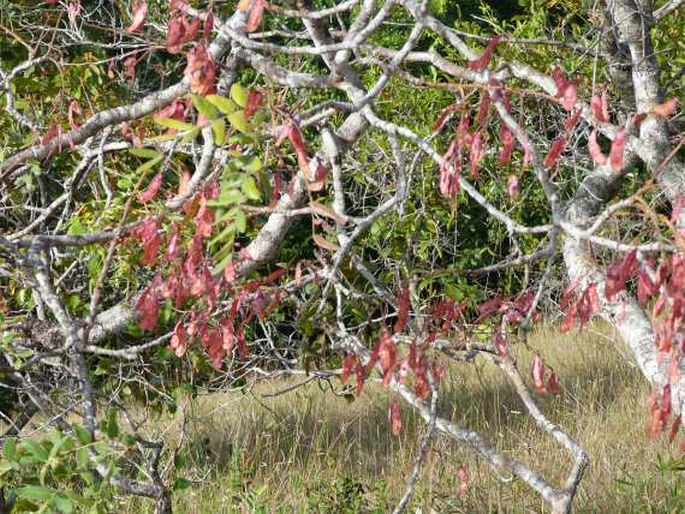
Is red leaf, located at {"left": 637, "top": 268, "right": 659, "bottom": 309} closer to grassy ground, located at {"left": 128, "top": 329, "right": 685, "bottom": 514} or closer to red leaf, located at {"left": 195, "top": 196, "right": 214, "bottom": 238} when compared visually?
red leaf, located at {"left": 195, "top": 196, "right": 214, "bottom": 238}

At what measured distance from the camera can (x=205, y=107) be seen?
6.68 ft

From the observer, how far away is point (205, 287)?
2.50 metres

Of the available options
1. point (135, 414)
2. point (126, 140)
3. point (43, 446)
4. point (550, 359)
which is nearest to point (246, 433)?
point (135, 414)

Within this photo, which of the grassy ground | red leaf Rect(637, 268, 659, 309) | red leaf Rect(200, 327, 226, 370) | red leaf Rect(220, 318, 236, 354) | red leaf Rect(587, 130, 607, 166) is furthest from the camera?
the grassy ground

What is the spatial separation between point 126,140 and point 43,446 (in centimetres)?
206

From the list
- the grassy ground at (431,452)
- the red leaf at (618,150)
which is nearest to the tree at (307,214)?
the red leaf at (618,150)

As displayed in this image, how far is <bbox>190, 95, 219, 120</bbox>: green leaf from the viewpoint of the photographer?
6.63 feet

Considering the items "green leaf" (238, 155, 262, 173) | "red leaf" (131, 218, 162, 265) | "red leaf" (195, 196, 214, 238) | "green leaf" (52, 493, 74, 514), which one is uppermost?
"green leaf" (238, 155, 262, 173)

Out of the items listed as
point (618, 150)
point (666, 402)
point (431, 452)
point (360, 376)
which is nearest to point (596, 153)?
point (618, 150)

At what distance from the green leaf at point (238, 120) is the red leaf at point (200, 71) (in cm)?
24

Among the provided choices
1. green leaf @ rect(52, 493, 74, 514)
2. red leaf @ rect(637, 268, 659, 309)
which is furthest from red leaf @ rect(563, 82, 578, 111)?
green leaf @ rect(52, 493, 74, 514)

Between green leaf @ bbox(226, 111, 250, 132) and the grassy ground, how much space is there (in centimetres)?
123

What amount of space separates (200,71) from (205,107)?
0.87 ft

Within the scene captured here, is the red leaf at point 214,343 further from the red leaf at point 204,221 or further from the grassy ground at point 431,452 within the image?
the red leaf at point 204,221
